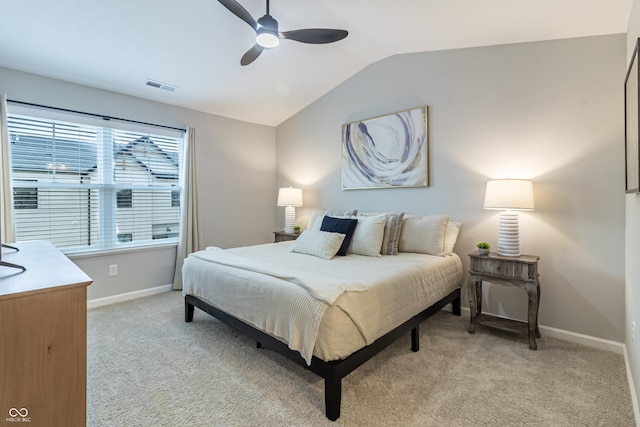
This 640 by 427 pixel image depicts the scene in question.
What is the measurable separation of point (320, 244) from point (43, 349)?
2.13m

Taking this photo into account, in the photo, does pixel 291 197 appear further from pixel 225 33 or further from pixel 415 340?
pixel 415 340

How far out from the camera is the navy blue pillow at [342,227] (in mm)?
3062

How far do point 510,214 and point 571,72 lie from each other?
1285 mm

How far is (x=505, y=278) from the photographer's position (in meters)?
2.55

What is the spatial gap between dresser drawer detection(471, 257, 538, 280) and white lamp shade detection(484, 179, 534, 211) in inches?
17.9

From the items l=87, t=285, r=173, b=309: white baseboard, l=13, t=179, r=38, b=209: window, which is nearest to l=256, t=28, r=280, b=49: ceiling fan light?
l=13, t=179, r=38, b=209: window

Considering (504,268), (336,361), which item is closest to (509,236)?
(504,268)

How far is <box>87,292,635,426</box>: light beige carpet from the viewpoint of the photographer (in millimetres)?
1655

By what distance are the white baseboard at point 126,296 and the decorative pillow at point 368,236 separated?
2.53m

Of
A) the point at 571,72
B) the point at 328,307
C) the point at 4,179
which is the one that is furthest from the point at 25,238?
the point at 571,72

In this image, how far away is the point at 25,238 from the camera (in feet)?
9.93

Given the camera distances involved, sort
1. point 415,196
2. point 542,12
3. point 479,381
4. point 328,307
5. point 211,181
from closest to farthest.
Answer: point 328,307, point 479,381, point 542,12, point 415,196, point 211,181

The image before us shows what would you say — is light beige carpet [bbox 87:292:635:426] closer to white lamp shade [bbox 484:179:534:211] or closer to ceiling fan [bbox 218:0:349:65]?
white lamp shade [bbox 484:179:534:211]

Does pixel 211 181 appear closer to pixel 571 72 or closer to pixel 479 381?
pixel 479 381
